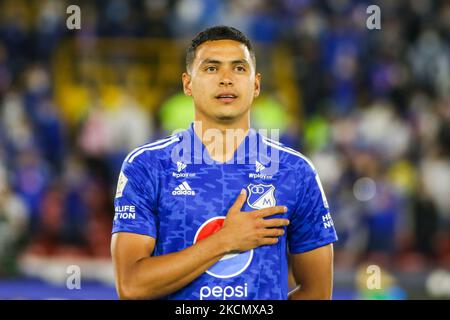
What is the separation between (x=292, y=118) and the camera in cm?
1275

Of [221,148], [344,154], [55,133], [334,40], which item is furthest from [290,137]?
[221,148]

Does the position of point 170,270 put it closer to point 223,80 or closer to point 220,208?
point 220,208

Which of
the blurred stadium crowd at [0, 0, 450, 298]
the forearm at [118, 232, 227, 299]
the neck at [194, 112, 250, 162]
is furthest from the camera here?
the blurred stadium crowd at [0, 0, 450, 298]

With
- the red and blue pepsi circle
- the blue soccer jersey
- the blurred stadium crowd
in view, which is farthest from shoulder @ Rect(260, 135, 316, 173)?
the blurred stadium crowd

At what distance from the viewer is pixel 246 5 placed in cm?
1391

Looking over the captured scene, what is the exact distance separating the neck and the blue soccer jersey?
3cm

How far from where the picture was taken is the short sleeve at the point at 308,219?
3980mm

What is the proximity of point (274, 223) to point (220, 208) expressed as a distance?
24cm

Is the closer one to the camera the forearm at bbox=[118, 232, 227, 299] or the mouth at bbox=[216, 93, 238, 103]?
the forearm at bbox=[118, 232, 227, 299]

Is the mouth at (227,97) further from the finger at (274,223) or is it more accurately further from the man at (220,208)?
the finger at (274,223)

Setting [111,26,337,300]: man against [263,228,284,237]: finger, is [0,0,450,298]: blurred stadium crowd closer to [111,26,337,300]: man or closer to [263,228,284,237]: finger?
[111,26,337,300]: man

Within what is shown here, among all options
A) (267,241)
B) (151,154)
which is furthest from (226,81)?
(267,241)

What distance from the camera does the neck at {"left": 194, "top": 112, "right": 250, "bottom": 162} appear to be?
4.00m
